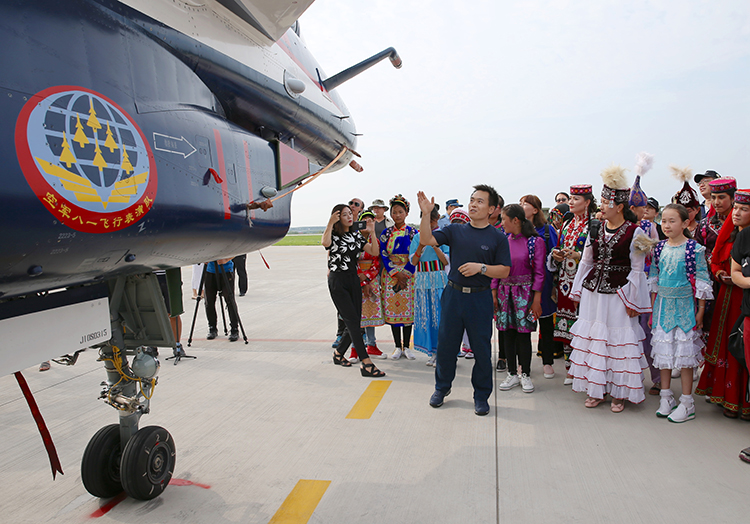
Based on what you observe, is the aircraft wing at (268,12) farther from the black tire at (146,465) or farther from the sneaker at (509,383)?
the sneaker at (509,383)

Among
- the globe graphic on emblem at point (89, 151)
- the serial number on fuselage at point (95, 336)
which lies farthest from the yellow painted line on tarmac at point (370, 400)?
the globe graphic on emblem at point (89, 151)

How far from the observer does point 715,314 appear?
12.2 ft

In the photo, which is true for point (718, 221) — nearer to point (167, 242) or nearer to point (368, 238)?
point (368, 238)

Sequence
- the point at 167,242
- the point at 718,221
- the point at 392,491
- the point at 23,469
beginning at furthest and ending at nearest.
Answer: the point at 718,221 → the point at 23,469 → the point at 392,491 → the point at 167,242

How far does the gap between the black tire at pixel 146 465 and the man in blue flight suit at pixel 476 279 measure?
2261 mm

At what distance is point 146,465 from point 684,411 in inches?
152

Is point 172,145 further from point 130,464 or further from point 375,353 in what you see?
point 375,353

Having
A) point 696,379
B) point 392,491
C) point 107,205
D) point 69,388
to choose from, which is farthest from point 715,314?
point 69,388

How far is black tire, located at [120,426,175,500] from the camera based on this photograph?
2588mm

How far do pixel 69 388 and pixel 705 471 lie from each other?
5.39 m

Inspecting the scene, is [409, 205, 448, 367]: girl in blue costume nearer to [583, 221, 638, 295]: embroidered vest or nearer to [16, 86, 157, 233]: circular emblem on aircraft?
[583, 221, 638, 295]: embroidered vest

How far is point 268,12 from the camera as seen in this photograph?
3.04 metres

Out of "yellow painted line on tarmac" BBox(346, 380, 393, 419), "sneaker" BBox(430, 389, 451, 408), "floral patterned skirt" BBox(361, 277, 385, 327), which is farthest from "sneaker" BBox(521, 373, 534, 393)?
"floral patterned skirt" BBox(361, 277, 385, 327)

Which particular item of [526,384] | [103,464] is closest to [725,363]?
[526,384]
